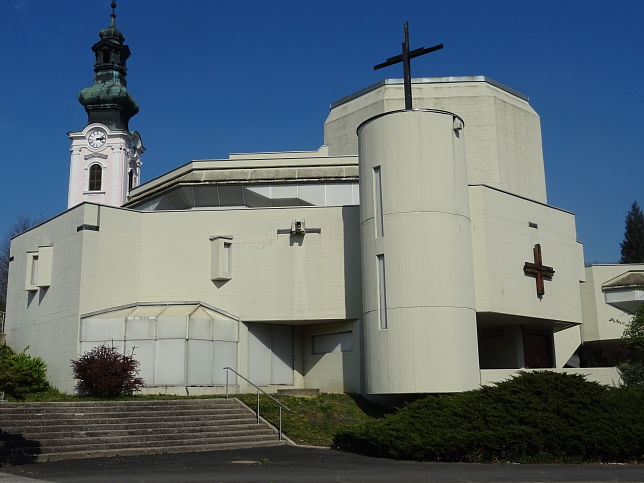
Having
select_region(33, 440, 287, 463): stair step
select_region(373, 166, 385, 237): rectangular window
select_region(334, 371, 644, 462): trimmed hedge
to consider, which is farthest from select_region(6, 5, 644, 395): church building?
select_region(334, 371, 644, 462): trimmed hedge

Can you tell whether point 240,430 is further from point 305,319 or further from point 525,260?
point 525,260

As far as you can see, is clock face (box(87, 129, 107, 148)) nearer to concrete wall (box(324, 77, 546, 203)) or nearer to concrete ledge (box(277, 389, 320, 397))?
concrete wall (box(324, 77, 546, 203))

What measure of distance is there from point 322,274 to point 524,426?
44.2ft

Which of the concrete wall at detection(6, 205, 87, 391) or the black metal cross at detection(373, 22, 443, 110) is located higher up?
the black metal cross at detection(373, 22, 443, 110)

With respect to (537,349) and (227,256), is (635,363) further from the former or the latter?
(227,256)

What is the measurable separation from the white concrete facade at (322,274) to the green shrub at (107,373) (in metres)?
1.21

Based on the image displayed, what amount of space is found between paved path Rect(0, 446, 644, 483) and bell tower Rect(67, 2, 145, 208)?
150 ft

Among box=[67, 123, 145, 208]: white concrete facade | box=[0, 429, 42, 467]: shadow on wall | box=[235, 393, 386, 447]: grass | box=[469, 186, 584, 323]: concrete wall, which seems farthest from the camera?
box=[67, 123, 145, 208]: white concrete facade

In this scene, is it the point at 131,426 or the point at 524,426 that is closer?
the point at 524,426

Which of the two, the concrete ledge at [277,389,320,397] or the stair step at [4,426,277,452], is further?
the concrete ledge at [277,389,320,397]

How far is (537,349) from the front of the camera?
32.2 metres

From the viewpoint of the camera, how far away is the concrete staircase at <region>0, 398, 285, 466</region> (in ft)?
56.2

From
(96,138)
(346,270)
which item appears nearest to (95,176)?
(96,138)

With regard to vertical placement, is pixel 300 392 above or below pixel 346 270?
below
